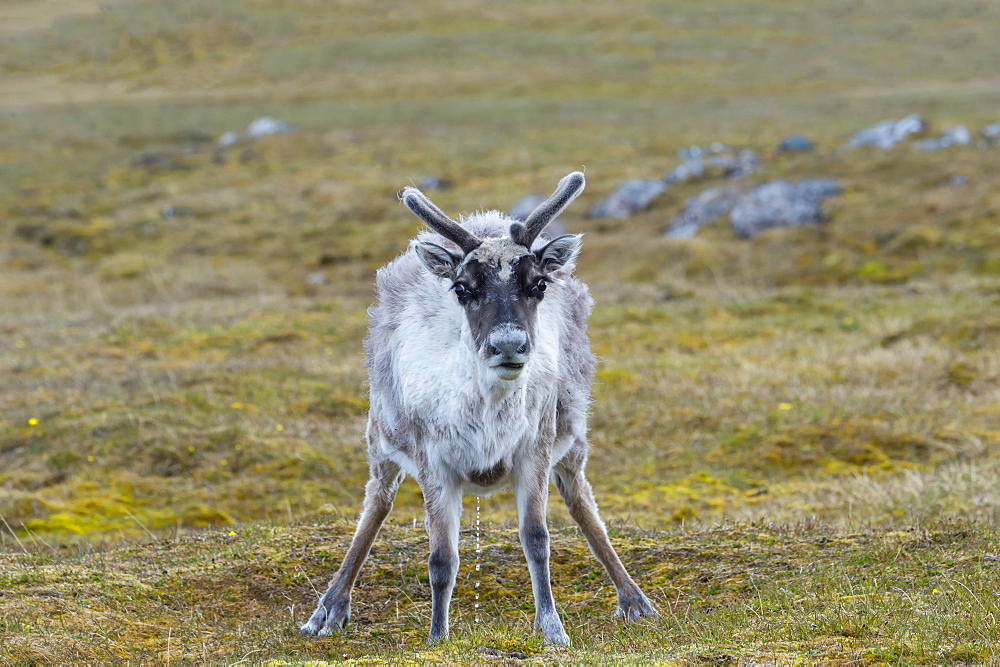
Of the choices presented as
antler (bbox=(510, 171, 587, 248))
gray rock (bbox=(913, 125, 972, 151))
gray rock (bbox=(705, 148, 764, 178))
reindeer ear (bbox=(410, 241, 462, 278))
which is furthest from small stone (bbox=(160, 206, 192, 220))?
antler (bbox=(510, 171, 587, 248))

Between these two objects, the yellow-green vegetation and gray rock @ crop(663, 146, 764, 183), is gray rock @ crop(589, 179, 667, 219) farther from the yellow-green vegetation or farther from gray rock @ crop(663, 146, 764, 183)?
gray rock @ crop(663, 146, 764, 183)

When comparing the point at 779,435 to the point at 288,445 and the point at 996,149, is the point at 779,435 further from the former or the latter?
the point at 996,149

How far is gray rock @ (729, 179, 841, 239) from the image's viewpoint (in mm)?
33469

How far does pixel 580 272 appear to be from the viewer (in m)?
33.6

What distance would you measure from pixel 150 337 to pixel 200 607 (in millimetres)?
15726

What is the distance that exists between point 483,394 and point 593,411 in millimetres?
9460

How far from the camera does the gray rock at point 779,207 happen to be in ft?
110

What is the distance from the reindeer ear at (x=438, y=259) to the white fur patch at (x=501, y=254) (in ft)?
0.66

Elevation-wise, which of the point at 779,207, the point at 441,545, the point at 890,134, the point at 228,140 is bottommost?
the point at 228,140

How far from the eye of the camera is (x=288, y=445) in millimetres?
15242

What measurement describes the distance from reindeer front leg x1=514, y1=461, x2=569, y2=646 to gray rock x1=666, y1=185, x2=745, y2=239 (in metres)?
27.3

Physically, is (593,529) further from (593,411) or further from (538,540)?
(593,411)

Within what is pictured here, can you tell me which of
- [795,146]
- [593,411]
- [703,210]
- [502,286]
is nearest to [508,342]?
[502,286]

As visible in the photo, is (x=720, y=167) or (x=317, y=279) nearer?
A: (x=317, y=279)
